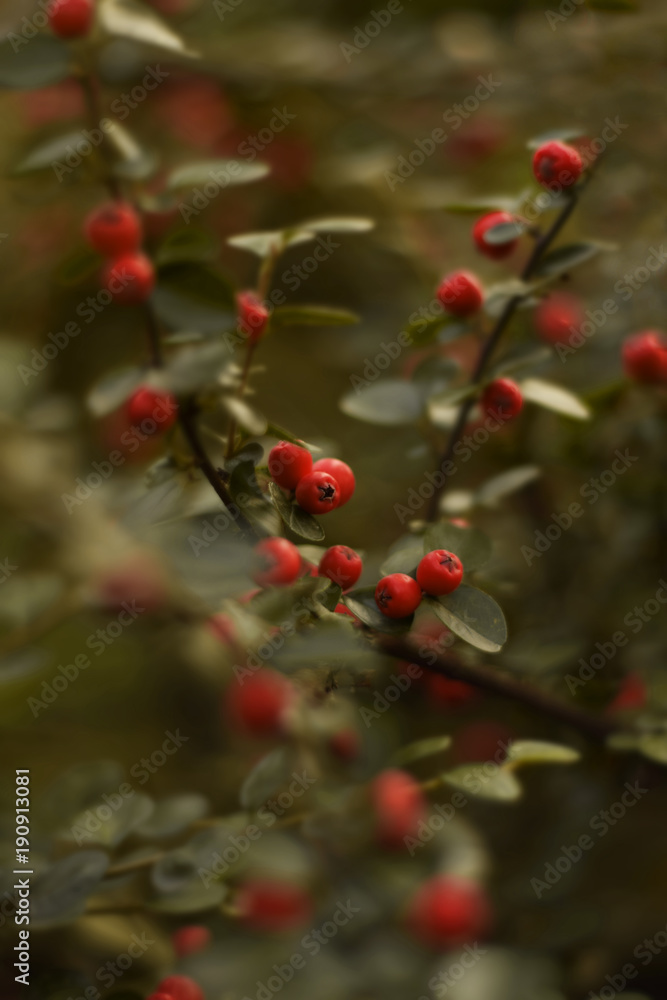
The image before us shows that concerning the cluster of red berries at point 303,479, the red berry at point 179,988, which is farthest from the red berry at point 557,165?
the red berry at point 179,988

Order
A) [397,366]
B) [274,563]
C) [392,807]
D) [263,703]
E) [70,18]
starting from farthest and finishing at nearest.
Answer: [397,366] < [263,703] < [392,807] < [70,18] < [274,563]

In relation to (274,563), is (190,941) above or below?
below

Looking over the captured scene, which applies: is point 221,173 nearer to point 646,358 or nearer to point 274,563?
point 274,563

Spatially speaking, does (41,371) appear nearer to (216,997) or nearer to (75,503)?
(75,503)

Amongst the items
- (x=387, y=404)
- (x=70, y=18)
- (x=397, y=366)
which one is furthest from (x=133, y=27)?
(x=397, y=366)

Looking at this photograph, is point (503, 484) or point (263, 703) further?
point (263, 703)

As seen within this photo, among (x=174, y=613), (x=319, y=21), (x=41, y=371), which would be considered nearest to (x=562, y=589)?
(x=174, y=613)

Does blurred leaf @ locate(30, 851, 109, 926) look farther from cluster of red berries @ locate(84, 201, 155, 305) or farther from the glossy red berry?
cluster of red berries @ locate(84, 201, 155, 305)
